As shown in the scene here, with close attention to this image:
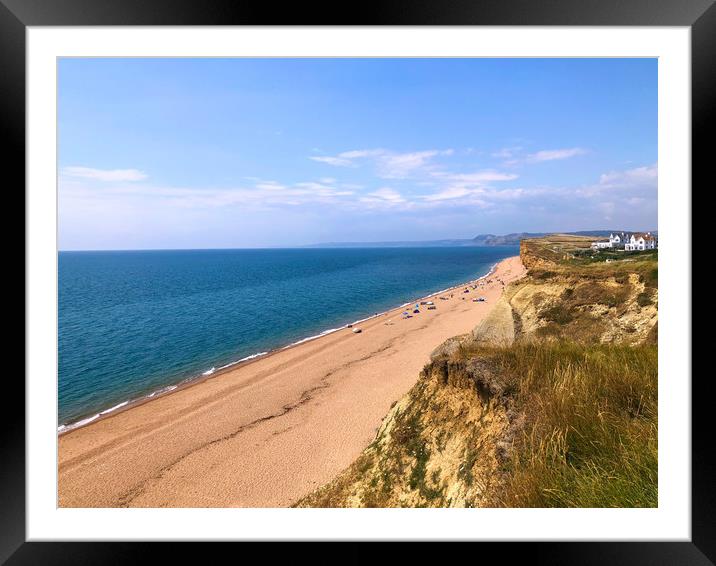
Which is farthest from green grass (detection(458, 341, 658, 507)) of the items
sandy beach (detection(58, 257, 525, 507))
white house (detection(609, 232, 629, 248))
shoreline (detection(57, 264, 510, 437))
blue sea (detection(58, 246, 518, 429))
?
shoreline (detection(57, 264, 510, 437))

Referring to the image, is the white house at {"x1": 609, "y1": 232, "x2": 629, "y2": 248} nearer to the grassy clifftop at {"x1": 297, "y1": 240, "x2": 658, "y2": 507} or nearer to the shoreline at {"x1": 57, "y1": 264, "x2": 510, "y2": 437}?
the grassy clifftop at {"x1": 297, "y1": 240, "x2": 658, "y2": 507}

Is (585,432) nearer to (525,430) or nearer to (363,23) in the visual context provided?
(525,430)

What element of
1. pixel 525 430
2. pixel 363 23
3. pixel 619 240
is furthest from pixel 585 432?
pixel 619 240

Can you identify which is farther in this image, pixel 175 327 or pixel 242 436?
pixel 175 327

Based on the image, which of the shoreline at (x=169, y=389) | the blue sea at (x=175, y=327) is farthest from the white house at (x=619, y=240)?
the shoreline at (x=169, y=389)

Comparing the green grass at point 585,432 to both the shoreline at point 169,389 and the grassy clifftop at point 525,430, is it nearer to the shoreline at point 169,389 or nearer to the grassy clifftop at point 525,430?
the grassy clifftop at point 525,430

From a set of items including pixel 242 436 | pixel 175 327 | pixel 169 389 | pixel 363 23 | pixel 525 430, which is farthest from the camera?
pixel 175 327
